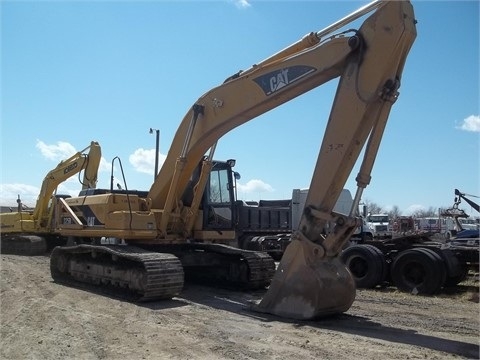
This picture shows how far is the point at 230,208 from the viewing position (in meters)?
12.2

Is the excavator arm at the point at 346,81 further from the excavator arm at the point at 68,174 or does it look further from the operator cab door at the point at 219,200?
the excavator arm at the point at 68,174

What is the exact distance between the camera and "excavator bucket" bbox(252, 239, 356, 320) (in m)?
7.45

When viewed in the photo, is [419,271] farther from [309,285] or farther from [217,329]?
[217,329]

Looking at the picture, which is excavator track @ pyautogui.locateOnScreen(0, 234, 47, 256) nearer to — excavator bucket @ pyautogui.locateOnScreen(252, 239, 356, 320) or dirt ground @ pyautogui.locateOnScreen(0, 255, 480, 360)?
dirt ground @ pyautogui.locateOnScreen(0, 255, 480, 360)

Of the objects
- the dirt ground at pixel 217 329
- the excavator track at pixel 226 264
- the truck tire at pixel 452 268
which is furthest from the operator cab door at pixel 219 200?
the truck tire at pixel 452 268

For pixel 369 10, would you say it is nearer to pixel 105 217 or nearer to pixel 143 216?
pixel 143 216

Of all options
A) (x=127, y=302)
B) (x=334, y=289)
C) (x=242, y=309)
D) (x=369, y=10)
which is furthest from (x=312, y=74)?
(x=127, y=302)

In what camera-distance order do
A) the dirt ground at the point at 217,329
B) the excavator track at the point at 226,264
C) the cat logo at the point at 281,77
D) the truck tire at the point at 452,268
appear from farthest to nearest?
the truck tire at the point at 452,268 → the excavator track at the point at 226,264 → the cat logo at the point at 281,77 → the dirt ground at the point at 217,329

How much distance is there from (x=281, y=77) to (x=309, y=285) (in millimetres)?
3383

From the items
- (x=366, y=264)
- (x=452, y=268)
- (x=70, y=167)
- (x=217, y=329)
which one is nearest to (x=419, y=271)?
(x=452, y=268)

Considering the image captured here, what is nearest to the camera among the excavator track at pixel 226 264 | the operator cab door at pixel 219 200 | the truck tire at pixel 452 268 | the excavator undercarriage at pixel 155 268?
the excavator undercarriage at pixel 155 268

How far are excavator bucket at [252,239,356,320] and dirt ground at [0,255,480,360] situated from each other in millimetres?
189

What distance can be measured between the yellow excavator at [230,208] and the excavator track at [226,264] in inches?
1.0

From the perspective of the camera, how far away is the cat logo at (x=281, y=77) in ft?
27.2
